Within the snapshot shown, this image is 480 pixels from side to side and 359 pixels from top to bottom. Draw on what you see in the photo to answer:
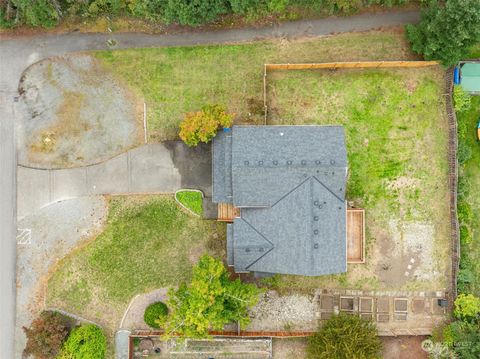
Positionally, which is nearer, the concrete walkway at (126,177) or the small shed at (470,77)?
the concrete walkway at (126,177)

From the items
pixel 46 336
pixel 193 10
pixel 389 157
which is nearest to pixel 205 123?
pixel 193 10

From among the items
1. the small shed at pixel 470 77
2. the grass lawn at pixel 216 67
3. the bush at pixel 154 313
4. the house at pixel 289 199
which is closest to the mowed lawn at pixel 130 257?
the bush at pixel 154 313

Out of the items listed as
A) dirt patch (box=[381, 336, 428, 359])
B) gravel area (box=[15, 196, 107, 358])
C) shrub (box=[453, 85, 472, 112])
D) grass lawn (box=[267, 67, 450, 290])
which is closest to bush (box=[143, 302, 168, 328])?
gravel area (box=[15, 196, 107, 358])

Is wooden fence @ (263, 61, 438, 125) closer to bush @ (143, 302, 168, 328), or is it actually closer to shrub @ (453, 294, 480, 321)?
bush @ (143, 302, 168, 328)

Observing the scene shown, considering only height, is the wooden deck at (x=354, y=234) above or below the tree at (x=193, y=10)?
below

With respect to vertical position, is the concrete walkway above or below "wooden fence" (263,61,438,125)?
below

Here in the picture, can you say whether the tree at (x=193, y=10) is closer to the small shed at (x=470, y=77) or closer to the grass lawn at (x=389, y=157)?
the grass lawn at (x=389, y=157)

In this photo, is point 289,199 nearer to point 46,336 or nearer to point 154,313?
point 154,313
